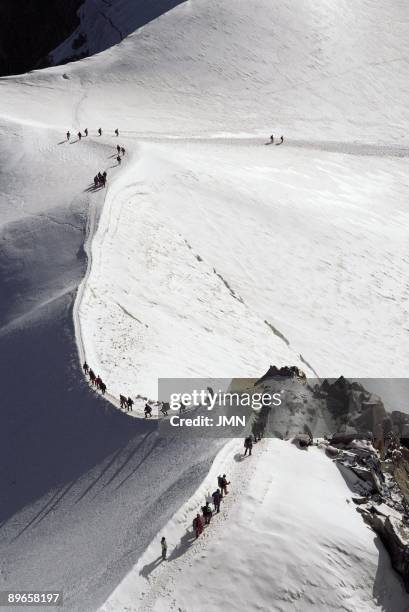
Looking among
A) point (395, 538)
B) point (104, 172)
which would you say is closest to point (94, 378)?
point (395, 538)

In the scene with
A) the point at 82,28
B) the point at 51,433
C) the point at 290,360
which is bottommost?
the point at 290,360

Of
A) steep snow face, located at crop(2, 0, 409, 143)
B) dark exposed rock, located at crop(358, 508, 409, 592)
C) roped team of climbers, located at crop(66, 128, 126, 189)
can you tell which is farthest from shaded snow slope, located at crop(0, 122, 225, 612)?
steep snow face, located at crop(2, 0, 409, 143)

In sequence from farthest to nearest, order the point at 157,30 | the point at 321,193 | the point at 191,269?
1. the point at 157,30
2. the point at 321,193
3. the point at 191,269

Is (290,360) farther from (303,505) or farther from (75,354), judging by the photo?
(303,505)

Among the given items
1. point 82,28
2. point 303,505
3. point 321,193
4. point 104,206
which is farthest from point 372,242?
point 82,28

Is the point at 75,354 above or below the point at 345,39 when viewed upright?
below

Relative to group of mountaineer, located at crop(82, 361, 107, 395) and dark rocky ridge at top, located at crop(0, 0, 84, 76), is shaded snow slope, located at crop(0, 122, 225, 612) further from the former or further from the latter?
dark rocky ridge at top, located at crop(0, 0, 84, 76)

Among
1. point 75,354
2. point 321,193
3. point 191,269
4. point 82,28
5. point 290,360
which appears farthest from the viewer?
point 82,28

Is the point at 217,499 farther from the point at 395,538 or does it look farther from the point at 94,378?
the point at 94,378
